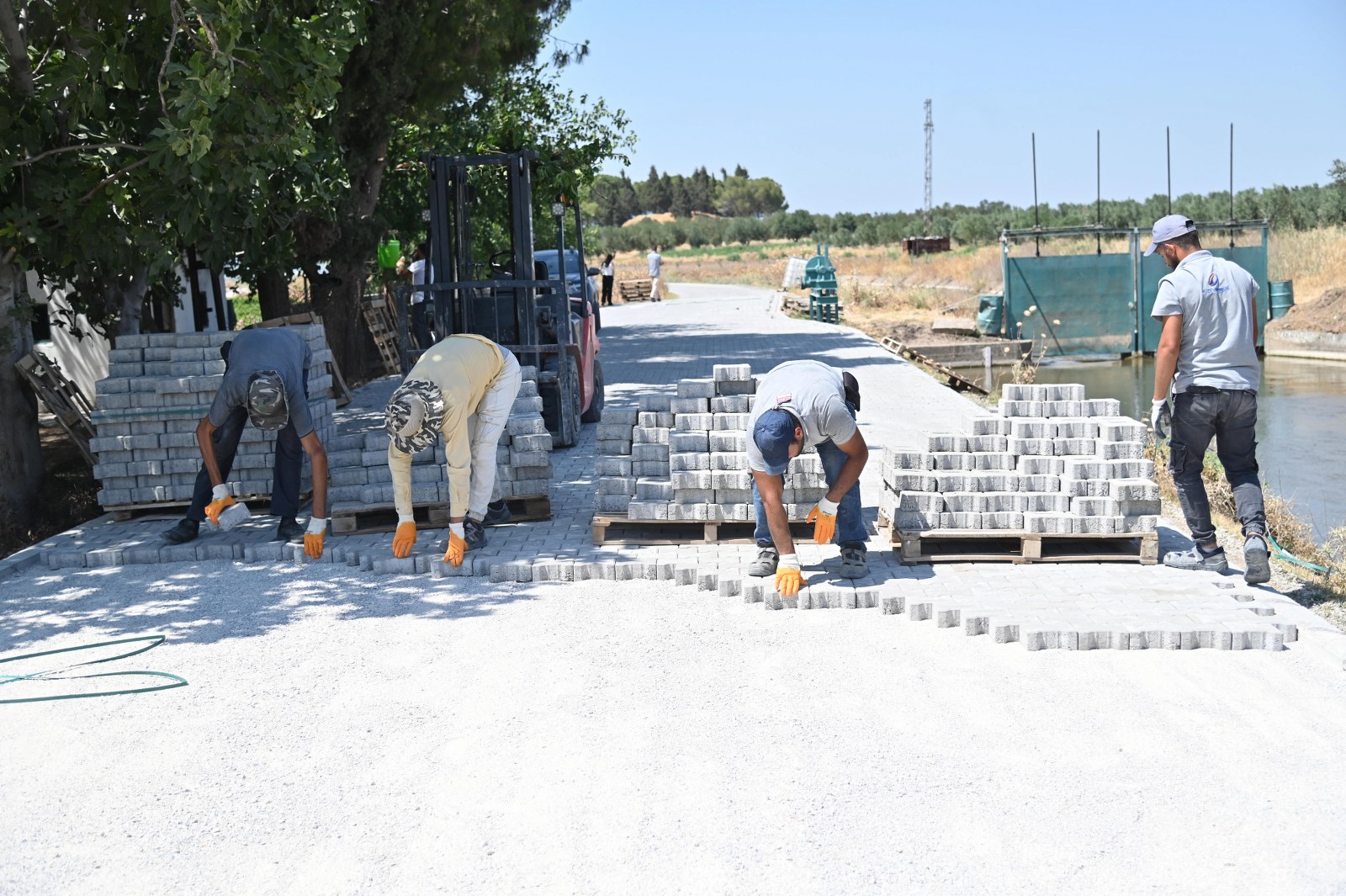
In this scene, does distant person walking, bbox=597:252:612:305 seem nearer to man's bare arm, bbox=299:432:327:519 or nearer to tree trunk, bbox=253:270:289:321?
tree trunk, bbox=253:270:289:321

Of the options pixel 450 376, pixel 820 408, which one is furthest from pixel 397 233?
pixel 820 408

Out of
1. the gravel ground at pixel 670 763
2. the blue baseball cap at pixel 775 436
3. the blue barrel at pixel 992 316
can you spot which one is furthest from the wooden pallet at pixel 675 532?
the blue barrel at pixel 992 316

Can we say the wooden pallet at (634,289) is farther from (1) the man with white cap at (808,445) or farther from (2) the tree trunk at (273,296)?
(1) the man with white cap at (808,445)

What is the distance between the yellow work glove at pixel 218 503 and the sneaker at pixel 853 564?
176 inches

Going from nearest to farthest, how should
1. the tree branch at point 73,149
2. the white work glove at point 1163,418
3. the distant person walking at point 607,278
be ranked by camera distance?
the white work glove at point 1163,418, the tree branch at point 73,149, the distant person walking at point 607,278

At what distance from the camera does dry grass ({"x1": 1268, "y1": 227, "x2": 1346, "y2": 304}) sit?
33094mm

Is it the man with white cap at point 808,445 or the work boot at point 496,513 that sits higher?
the man with white cap at point 808,445

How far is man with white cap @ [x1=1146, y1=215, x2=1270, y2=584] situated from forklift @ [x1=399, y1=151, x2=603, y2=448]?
6.39 meters

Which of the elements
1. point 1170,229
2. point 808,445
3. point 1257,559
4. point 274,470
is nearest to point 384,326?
point 274,470

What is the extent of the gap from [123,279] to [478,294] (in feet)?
11.5

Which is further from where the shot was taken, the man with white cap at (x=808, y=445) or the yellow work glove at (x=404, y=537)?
the yellow work glove at (x=404, y=537)

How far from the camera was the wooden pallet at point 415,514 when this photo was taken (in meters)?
9.13

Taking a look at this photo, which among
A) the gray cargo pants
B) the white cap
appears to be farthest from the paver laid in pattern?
the white cap

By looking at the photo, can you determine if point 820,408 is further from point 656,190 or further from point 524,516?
point 656,190
